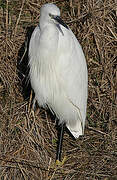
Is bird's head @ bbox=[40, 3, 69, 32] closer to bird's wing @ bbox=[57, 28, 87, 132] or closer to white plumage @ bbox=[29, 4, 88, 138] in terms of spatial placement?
white plumage @ bbox=[29, 4, 88, 138]

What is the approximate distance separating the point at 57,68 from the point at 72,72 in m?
0.09

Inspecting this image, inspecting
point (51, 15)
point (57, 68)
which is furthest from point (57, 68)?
point (51, 15)

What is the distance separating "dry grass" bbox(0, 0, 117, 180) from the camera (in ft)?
6.95

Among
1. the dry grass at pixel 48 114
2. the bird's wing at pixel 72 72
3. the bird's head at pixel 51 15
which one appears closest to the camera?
the bird's head at pixel 51 15

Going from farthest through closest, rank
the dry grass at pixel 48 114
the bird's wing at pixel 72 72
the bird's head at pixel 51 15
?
1. the dry grass at pixel 48 114
2. the bird's wing at pixel 72 72
3. the bird's head at pixel 51 15

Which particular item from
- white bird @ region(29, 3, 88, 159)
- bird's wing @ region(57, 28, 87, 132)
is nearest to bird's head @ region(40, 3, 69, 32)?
white bird @ region(29, 3, 88, 159)

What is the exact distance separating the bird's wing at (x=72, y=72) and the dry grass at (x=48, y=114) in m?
0.27

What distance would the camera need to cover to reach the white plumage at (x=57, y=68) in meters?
1.82

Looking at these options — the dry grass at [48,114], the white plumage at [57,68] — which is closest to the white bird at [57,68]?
the white plumage at [57,68]

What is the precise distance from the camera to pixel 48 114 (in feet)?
8.18

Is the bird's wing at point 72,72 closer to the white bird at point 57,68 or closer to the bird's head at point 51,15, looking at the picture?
the white bird at point 57,68

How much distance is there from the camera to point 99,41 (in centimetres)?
251

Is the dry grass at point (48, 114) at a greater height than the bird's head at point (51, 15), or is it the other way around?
the bird's head at point (51, 15)

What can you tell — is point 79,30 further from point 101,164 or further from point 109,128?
point 101,164
